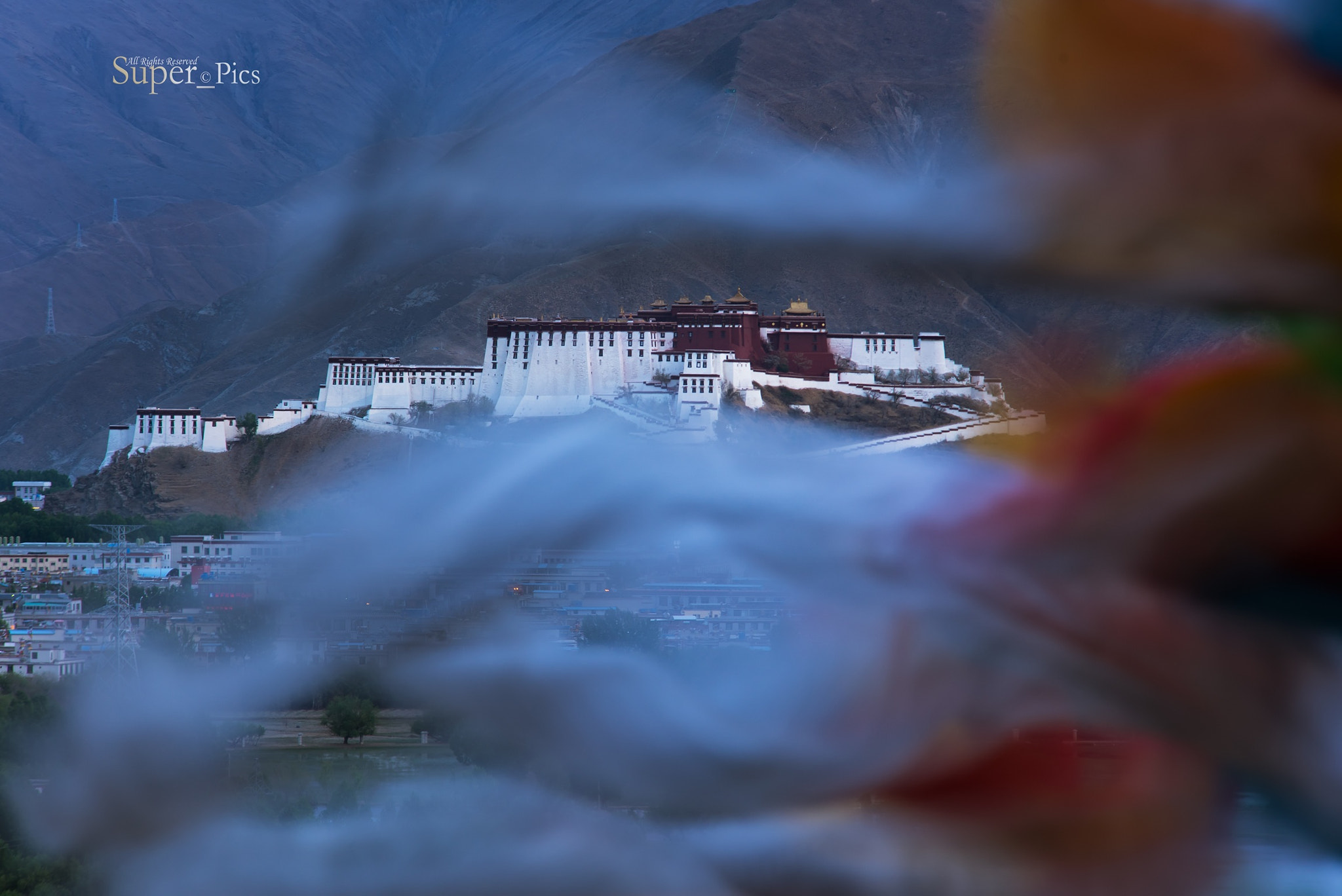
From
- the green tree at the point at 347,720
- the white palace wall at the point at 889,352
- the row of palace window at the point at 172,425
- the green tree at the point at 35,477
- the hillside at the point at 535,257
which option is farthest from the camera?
the hillside at the point at 535,257

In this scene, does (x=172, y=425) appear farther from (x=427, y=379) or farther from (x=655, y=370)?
(x=655, y=370)

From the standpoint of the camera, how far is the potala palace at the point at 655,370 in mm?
39781

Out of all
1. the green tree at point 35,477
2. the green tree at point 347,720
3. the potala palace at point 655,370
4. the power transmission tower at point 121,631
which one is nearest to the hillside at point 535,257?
the potala palace at point 655,370

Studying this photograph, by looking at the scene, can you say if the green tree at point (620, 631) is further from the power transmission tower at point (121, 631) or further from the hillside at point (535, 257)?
the hillside at point (535, 257)

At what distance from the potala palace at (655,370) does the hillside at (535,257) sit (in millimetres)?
5924

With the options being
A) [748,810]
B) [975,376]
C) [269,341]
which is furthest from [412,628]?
[269,341]

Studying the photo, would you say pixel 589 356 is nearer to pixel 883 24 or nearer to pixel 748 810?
pixel 748 810

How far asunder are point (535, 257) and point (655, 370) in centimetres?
3673

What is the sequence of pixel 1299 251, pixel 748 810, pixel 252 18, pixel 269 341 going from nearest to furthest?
pixel 1299 251
pixel 748 810
pixel 269 341
pixel 252 18

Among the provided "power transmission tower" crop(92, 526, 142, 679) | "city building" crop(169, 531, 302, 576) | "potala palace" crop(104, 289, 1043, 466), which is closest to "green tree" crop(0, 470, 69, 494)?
"potala palace" crop(104, 289, 1043, 466)

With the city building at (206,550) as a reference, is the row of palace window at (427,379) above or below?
above

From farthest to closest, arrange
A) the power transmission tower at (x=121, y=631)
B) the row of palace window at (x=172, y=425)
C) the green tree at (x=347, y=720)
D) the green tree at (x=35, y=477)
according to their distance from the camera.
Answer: the green tree at (x=35, y=477) < the row of palace window at (x=172, y=425) < the power transmission tower at (x=121, y=631) < the green tree at (x=347, y=720)

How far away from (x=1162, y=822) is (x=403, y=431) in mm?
41724

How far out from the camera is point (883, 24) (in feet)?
311
